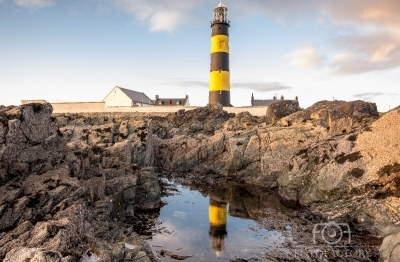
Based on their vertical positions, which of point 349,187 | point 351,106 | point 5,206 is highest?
point 351,106

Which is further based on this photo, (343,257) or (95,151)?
(95,151)

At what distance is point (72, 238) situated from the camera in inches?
531

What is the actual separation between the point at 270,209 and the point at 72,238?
53.3ft

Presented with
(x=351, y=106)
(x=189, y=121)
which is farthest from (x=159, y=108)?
(x=351, y=106)

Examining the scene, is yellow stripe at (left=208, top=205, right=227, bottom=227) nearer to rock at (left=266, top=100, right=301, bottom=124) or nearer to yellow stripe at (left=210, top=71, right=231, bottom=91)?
rock at (left=266, top=100, right=301, bottom=124)

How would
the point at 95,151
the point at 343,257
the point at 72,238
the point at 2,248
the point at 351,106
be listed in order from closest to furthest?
the point at 2,248 → the point at 72,238 → the point at 343,257 → the point at 95,151 → the point at 351,106

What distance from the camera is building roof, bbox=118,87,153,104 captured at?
84.4 metres

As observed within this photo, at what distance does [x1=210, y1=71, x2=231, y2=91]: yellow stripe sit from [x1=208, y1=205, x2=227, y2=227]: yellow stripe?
42666mm

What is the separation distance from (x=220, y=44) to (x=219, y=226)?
5050 cm

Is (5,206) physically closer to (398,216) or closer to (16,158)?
(16,158)

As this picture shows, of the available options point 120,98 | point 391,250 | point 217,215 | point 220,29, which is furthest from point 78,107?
point 391,250

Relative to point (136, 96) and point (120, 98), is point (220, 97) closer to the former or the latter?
point (120, 98)

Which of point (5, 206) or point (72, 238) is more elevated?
point (5, 206)

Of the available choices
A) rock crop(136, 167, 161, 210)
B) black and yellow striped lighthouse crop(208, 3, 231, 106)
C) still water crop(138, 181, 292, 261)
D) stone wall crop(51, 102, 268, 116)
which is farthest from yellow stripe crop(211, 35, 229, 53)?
rock crop(136, 167, 161, 210)
